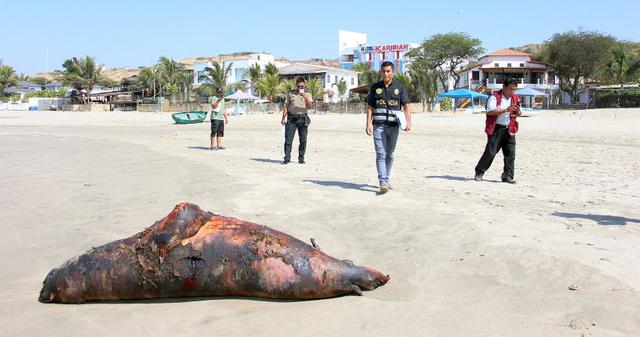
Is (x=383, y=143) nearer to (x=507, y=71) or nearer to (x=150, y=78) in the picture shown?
(x=150, y=78)

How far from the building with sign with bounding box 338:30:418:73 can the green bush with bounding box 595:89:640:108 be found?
2924 centimetres

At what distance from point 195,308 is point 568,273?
2594 mm

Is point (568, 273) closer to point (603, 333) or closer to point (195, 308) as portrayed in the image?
point (603, 333)

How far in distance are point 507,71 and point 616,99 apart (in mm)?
26393

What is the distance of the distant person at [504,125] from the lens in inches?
343

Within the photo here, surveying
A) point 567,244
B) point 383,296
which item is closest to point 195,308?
point 383,296

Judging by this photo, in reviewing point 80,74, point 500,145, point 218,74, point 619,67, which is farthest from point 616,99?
point 80,74

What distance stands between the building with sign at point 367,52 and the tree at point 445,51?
19.6 ft

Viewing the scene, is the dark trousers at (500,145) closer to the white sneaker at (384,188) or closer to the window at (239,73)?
the white sneaker at (384,188)

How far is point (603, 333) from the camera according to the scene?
312 centimetres

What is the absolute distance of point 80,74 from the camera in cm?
8081

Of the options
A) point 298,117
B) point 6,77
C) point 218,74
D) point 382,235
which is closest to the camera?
point 382,235

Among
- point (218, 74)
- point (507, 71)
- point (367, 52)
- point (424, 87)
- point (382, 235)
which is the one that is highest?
point (367, 52)

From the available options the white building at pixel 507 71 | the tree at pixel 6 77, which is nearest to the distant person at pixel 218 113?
the white building at pixel 507 71
